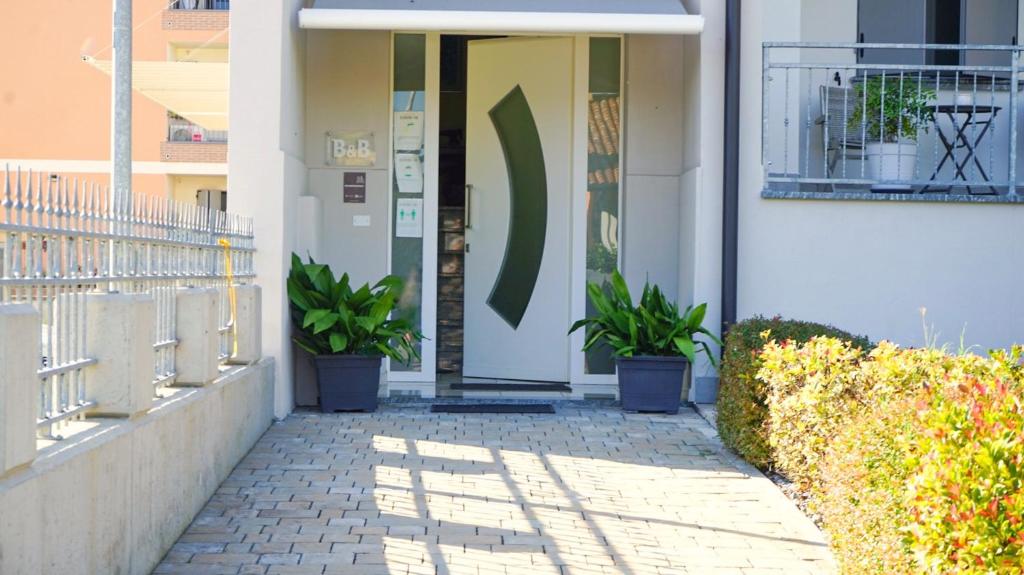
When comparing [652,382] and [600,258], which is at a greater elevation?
[600,258]

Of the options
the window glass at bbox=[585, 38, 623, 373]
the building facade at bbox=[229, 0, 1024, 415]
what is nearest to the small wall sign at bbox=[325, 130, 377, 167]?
the building facade at bbox=[229, 0, 1024, 415]

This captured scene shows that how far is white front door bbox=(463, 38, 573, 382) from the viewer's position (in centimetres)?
1016

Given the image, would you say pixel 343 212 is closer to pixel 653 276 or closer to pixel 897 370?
pixel 653 276

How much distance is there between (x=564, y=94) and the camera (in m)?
10.1

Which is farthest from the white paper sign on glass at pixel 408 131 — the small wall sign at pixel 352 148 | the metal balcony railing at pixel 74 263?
the metal balcony railing at pixel 74 263

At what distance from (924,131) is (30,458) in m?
7.96

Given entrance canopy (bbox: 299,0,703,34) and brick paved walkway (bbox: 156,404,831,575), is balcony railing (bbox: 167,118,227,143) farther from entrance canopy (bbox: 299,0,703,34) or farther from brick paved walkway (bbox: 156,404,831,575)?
brick paved walkway (bbox: 156,404,831,575)

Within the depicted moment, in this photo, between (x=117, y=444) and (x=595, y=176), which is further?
(x=595, y=176)

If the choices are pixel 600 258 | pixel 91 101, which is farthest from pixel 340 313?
pixel 91 101

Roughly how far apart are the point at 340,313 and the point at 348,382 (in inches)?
20.8

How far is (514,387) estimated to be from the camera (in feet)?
33.1

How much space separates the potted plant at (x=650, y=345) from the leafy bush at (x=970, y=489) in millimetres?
5306

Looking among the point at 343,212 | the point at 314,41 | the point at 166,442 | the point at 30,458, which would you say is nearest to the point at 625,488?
the point at 166,442

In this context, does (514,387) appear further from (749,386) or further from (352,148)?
(749,386)
